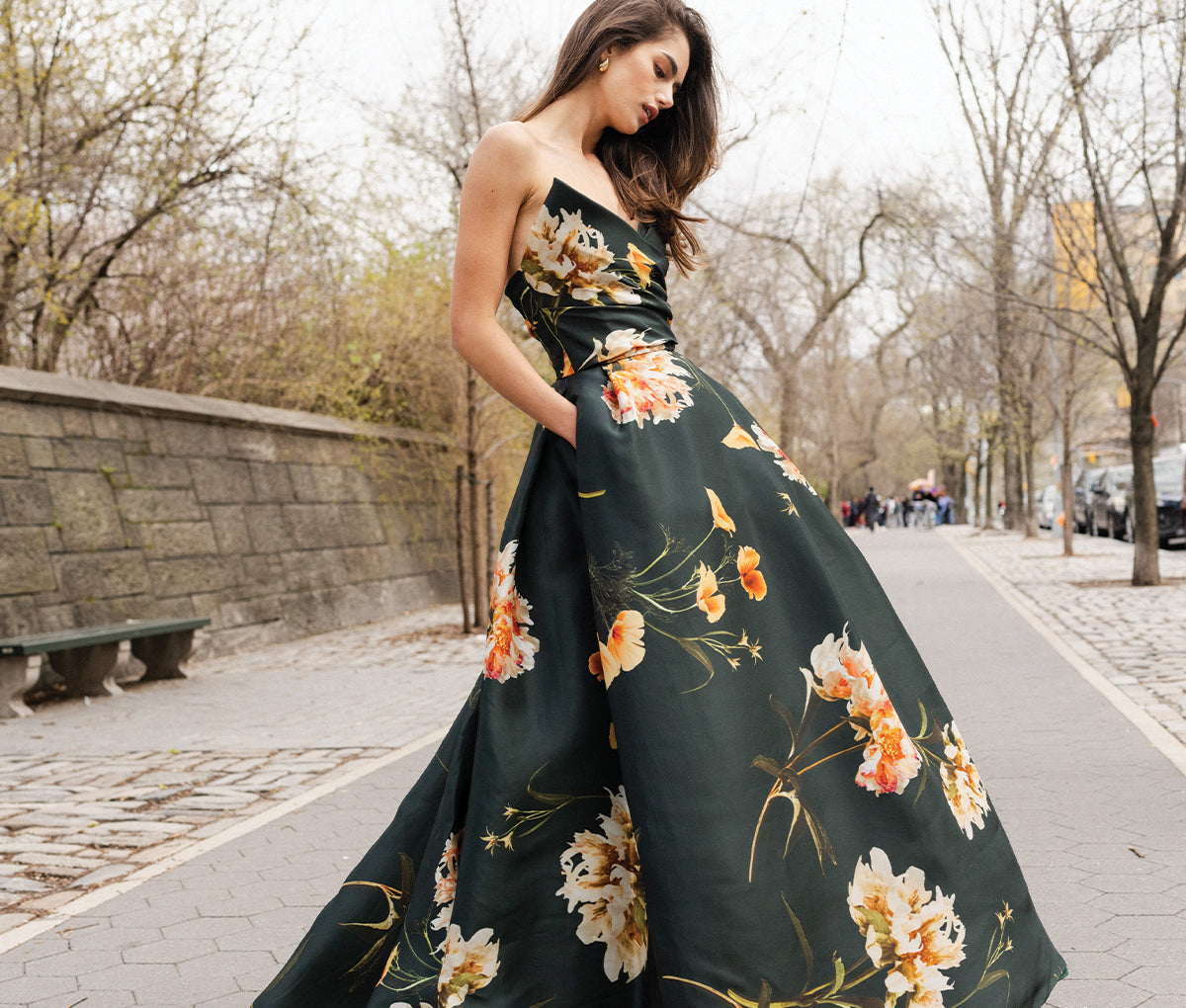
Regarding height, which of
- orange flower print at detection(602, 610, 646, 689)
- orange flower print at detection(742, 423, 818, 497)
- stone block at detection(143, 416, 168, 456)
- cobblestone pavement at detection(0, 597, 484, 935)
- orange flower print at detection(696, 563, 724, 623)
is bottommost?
cobblestone pavement at detection(0, 597, 484, 935)

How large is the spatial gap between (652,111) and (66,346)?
31.7 feet

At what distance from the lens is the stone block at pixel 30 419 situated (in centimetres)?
798

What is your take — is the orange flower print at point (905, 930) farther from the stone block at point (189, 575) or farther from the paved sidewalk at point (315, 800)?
the stone block at point (189, 575)

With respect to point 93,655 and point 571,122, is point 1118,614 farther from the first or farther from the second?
point 571,122

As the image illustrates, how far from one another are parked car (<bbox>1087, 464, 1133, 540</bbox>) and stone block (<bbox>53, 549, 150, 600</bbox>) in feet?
65.2

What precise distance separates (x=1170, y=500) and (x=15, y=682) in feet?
60.4

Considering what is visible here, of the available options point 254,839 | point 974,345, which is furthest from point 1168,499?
point 254,839

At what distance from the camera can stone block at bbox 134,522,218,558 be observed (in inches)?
A: 365

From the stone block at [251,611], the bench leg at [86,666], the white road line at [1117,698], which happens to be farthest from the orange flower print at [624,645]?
the stone block at [251,611]

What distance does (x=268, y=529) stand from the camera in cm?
1093

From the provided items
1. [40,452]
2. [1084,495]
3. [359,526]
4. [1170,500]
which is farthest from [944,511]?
[40,452]

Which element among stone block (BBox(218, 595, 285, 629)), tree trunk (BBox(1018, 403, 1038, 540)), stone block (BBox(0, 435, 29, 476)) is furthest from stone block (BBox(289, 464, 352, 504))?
tree trunk (BBox(1018, 403, 1038, 540))

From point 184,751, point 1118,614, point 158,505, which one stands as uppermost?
point 158,505

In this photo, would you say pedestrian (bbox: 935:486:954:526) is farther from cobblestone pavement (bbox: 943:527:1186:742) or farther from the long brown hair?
the long brown hair
